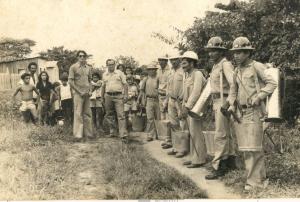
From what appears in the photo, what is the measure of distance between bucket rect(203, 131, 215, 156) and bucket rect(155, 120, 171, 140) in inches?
59.7

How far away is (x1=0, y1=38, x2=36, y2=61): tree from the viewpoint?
9.30 meters

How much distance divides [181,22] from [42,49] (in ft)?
10.5

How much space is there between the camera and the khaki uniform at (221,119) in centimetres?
696

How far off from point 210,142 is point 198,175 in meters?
1.00

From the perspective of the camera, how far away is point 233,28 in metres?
10.3

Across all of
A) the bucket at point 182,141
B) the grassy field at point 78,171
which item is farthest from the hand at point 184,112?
the grassy field at point 78,171

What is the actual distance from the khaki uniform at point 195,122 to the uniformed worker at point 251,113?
1.31 m

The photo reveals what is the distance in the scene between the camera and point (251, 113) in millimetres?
6246

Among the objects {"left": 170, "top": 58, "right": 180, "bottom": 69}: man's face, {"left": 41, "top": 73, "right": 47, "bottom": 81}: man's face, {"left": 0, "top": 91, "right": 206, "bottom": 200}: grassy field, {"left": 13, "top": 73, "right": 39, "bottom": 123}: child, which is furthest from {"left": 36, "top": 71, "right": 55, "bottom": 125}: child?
{"left": 170, "top": 58, "right": 180, "bottom": 69}: man's face

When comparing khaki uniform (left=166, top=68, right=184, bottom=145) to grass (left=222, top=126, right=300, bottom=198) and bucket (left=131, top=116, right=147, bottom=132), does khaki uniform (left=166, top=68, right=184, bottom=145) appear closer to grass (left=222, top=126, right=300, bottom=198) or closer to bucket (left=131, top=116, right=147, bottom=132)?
grass (left=222, top=126, right=300, bottom=198)

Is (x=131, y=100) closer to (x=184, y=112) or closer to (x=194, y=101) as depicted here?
(x=184, y=112)

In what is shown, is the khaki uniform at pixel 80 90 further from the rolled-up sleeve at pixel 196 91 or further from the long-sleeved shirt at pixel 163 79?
the rolled-up sleeve at pixel 196 91

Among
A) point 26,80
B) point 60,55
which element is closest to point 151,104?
point 60,55

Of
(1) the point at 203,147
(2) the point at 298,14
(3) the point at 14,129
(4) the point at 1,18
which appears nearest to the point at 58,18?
(4) the point at 1,18
